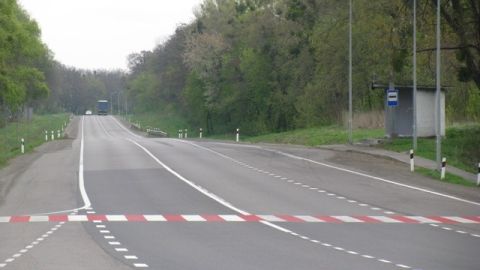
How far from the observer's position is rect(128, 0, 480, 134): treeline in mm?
41812

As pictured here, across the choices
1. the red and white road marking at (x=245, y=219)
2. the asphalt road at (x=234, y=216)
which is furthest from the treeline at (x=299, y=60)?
the red and white road marking at (x=245, y=219)

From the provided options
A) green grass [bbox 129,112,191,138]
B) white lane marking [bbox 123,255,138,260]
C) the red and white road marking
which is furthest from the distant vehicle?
white lane marking [bbox 123,255,138,260]

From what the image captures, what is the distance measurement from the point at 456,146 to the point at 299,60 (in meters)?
36.6

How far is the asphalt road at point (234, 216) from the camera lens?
12.8 meters

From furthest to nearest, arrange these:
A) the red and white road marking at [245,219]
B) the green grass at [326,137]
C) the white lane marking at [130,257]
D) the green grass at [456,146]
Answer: the green grass at [326,137]
the green grass at [456,146]
the red and white road marking at [245,219]
the white lane marking at [130,257]

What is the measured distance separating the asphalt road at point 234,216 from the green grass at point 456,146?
117 inches

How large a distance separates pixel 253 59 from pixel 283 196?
64.2 meters

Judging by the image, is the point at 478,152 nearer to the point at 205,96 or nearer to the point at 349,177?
the point at 349,177

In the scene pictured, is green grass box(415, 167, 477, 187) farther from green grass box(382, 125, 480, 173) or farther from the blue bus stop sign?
the blue bus stop sign

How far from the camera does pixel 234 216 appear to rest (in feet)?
61.5

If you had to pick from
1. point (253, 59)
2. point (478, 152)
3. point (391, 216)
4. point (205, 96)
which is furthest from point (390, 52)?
point (205, 96)

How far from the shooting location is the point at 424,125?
4397 centimetres

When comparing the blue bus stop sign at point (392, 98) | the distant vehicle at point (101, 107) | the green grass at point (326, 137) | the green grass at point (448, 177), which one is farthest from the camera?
the distant vehicle at point (101, 107)

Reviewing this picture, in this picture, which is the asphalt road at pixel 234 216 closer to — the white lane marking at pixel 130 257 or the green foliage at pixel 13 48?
the white lane marking at pixel 130 257
